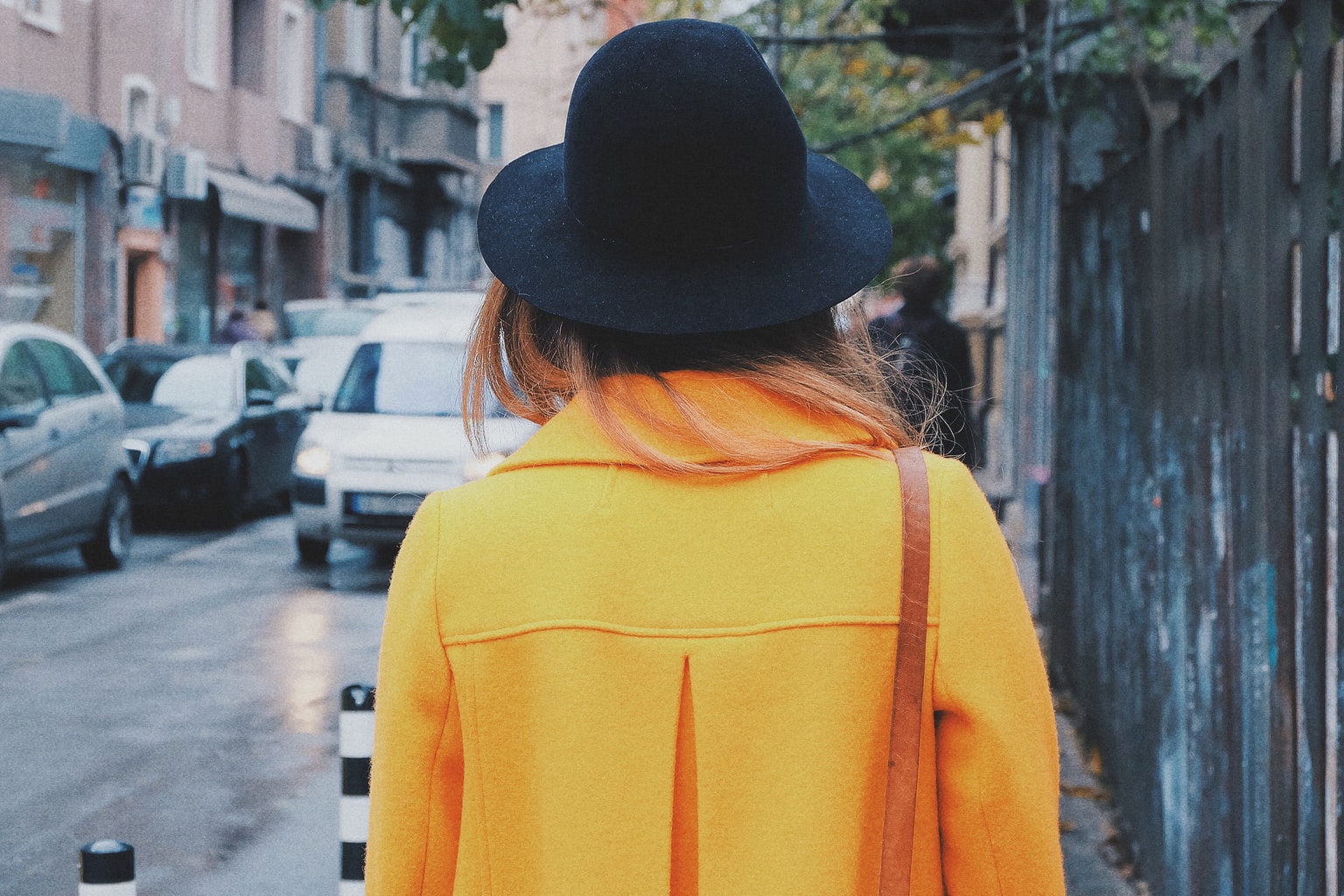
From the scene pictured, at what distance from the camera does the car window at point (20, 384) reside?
998cm

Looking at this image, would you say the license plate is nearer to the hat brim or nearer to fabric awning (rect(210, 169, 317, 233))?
the hat brim

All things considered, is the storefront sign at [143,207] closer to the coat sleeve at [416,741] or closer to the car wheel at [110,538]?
the car wheel at [110,538]

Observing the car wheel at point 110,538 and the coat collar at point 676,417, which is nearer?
the coat collar at point 676,417

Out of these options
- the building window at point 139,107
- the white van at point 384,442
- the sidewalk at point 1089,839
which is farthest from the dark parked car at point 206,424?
the sidewalk at point 1089,839

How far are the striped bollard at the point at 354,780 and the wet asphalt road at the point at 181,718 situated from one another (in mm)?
1420

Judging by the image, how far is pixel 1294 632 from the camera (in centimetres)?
303

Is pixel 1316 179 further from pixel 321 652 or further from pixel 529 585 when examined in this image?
pixel 321 652

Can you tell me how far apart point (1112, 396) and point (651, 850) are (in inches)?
171

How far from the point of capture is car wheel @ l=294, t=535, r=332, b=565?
1177 centimetres

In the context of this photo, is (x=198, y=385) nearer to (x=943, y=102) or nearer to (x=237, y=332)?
(x=237, y=332)

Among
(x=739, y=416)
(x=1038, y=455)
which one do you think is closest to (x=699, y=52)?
(x=739, y=416)

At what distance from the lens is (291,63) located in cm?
2873

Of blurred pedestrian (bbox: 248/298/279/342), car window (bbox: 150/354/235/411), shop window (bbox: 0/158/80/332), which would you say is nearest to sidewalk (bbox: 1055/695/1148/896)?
car window (bbox: 150/354/235/411)

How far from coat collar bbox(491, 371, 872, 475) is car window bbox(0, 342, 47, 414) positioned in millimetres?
9105
